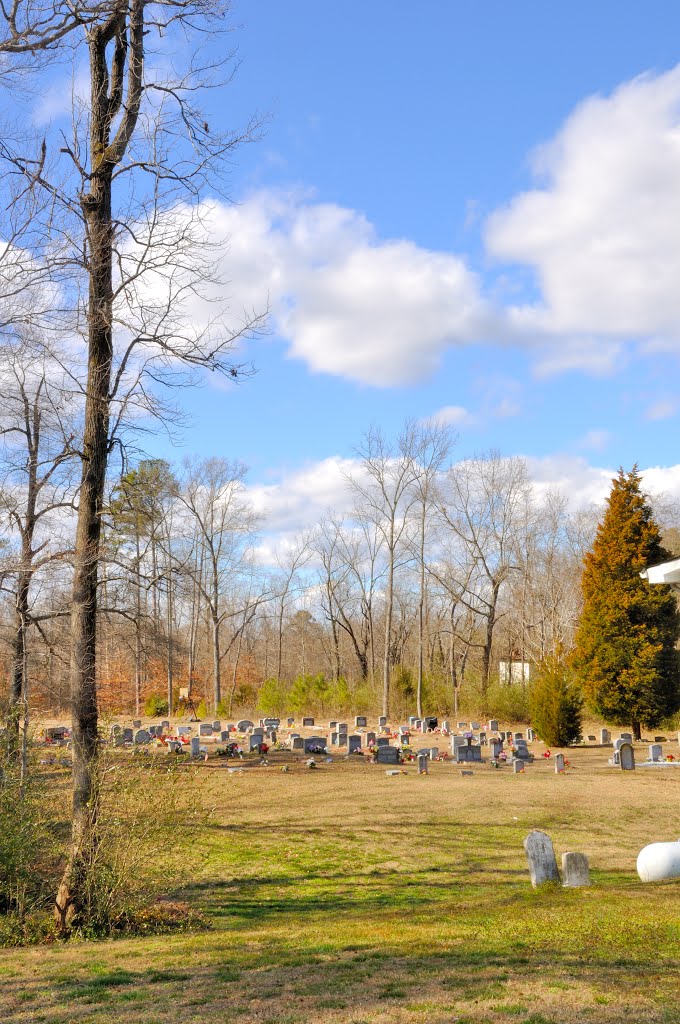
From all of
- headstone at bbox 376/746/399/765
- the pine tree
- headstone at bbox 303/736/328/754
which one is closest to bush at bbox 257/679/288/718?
headstone at bbox 303/736/328/754

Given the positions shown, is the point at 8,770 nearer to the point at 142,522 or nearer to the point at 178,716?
the point at 142,522

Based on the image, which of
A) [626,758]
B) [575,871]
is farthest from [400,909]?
[626,758]

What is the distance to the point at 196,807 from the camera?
29.1 feet

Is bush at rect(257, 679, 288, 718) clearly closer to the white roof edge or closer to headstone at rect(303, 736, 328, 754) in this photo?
headstone at rect(303, 736, 328, 754)

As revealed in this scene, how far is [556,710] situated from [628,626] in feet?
14.2

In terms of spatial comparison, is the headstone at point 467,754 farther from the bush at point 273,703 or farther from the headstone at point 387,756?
the bush at point 273,703

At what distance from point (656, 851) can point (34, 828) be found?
6.62m

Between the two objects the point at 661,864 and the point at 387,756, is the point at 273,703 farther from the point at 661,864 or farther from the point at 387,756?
the point at 661,864

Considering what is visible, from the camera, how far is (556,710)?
2545 centimetres

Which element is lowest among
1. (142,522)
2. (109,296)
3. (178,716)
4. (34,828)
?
(178,716)

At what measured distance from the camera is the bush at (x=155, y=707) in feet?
134

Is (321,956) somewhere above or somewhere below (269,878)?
above

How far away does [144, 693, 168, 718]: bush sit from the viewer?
40.8 m

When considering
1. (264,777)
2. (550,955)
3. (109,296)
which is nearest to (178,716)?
(264,777)
